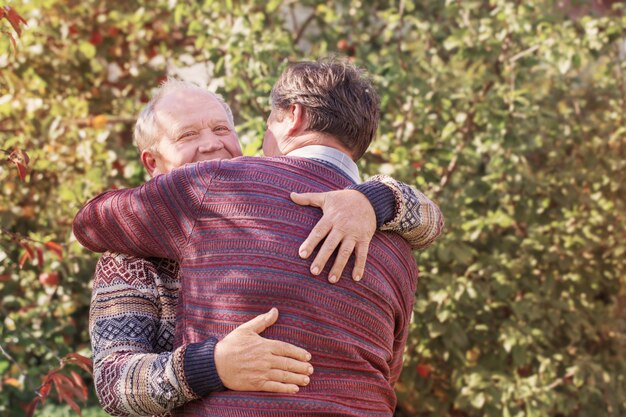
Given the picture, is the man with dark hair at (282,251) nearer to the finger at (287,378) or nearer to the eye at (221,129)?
the finger at (287,378)

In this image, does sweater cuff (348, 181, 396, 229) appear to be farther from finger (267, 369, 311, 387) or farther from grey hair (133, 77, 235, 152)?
grey hair (133, 77, 235, 152)

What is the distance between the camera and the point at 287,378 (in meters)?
1.95

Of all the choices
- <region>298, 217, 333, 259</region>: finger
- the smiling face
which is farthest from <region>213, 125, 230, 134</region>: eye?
<region>298, 217, 333, 259</region>: finger

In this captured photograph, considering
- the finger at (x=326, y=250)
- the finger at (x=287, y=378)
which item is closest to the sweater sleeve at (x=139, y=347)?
the finger at (x=287, y=378)

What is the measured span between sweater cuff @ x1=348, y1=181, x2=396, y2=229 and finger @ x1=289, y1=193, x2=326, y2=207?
12 cm

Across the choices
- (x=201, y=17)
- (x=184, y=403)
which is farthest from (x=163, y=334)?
(x=201, y=17)

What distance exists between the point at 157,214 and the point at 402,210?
577 mm

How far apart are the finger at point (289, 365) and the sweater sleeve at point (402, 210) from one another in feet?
1.30

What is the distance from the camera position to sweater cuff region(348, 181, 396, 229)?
216 cm

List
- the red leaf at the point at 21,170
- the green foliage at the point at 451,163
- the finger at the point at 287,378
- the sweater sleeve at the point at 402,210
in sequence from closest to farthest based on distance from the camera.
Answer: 1. the finger at the point at 287,378
2. the sweater sleeve at the point at 402,210
3. the red leaf at the point at 21,170
4. the green foliage at the point at 451,163

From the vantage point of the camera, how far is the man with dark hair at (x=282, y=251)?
6.56ft

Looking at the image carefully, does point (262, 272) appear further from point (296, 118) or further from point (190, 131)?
point (190, 131)

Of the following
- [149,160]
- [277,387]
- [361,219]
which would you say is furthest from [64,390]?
[361,219]

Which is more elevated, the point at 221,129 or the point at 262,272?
the point at 221,129
